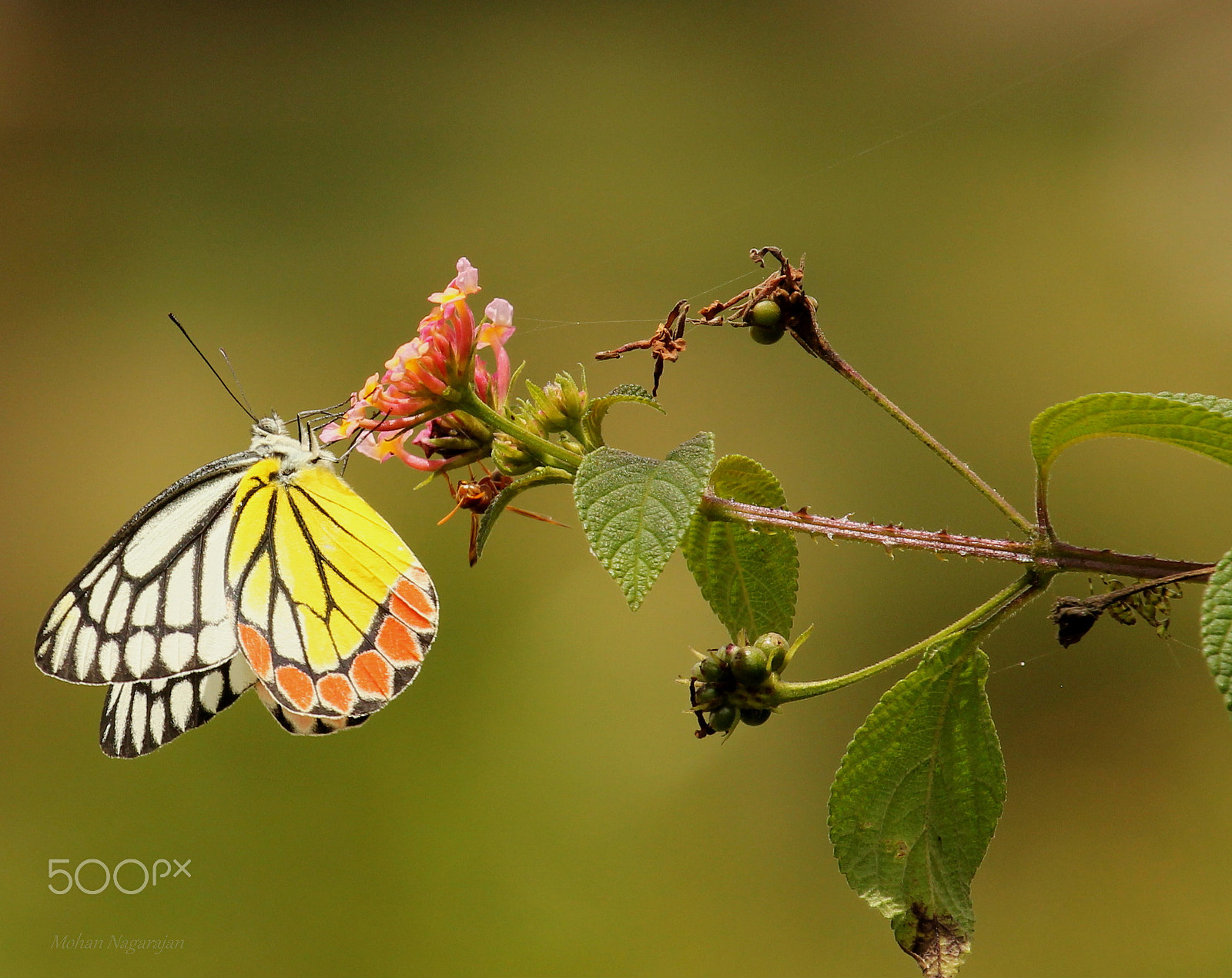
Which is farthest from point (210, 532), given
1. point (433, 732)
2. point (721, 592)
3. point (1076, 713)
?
point (1076, 713)

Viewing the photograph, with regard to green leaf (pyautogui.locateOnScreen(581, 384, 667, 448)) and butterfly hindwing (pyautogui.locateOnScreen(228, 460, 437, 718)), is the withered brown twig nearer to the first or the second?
green leaf (pyautogui.locateOnScreen(581, 384, 667, 448))

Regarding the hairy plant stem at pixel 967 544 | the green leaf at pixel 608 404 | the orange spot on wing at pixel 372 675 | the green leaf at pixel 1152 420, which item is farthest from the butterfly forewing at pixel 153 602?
the green leaf at pixel 1152 420

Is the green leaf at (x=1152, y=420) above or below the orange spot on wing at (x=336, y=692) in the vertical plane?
below

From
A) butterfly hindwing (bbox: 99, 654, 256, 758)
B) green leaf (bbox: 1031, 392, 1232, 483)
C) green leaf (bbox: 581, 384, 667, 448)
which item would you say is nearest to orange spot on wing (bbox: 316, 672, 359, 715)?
butterfly hindwing (bbox: 99, 654, 256, 758)

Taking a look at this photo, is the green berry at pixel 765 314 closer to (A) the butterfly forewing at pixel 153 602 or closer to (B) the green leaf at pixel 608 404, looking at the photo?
(B) the green leaf at pixel 608 404

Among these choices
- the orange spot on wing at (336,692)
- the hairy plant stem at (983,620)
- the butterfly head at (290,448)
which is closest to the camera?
the hairy plant stem at (983,620)

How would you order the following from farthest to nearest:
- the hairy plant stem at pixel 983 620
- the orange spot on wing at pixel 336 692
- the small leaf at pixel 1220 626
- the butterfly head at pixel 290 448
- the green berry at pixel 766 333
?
1. the butterfly head at pixel 290 448
2. the orange spot on wing at pixel 336 692
3. the green berry at pixel 766 333
4. the hairy plant stem at pixel 983 620
5. the small leaf at pixel 1220 626
